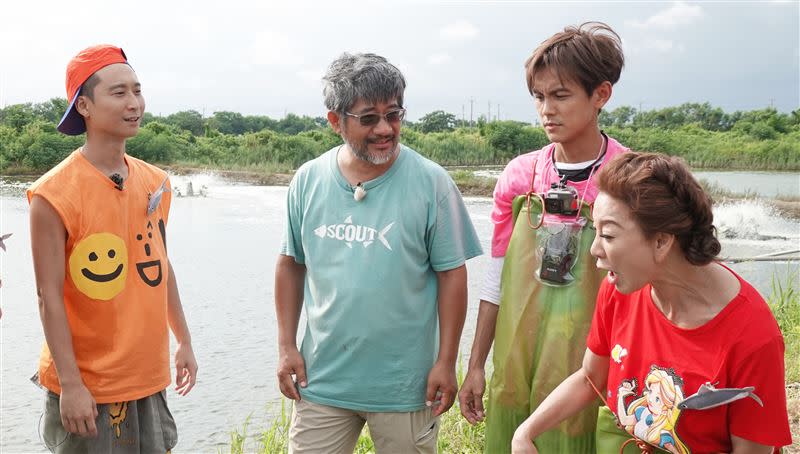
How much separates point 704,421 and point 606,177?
53 centimetres

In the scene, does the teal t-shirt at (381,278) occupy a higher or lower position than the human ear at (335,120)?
lower

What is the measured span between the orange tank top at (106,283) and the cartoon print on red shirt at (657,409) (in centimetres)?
129

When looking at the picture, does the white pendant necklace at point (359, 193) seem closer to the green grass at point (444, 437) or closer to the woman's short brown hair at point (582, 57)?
the woman's short brown hair at point (582, 57)

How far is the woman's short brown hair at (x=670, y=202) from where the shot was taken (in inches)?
59.9

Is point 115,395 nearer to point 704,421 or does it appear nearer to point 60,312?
point 60,312

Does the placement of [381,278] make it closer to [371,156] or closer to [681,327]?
[371,156]

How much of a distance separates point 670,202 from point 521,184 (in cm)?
55

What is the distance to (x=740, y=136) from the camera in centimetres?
2998

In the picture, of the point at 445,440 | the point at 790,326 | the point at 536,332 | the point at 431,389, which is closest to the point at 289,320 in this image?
the point at 431,389

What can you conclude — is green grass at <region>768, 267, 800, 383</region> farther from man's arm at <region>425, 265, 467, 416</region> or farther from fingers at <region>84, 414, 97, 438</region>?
fingers at <region>84, 414, 97, 438</region>

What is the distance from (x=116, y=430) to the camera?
2.12 m

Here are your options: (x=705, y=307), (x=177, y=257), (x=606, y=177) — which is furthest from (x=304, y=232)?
(x=177, y=257)

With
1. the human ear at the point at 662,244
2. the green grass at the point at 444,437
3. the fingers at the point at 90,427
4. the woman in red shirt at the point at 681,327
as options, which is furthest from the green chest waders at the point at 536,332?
the green grass at the point at 444,437

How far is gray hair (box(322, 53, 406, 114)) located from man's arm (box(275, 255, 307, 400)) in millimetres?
490
